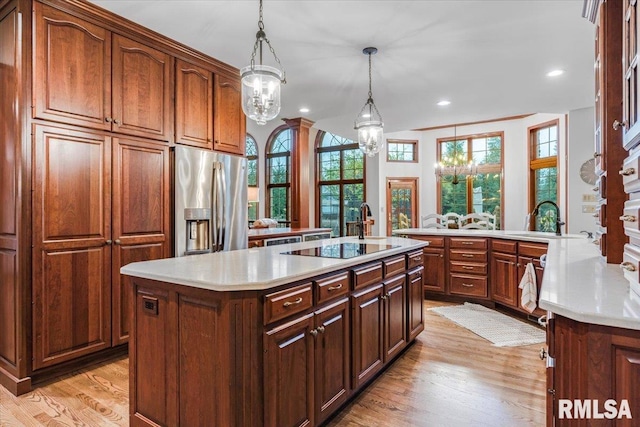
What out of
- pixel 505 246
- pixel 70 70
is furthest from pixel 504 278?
pixel 70 70

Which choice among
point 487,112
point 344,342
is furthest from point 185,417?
point 487,112

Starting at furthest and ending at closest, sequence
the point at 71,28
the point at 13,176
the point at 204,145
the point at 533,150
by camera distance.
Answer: the point at 533,150, the point at 204,145, the point at 71,28, the point at 13,176

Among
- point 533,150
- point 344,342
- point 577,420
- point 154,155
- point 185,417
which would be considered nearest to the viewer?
point 577,420

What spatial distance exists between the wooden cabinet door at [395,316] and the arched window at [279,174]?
7445 millimetres

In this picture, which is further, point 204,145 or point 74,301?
point 204,145

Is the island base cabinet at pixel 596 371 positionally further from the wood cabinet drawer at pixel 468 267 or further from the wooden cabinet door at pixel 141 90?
the wood cabinet drawer at pixel 468 267

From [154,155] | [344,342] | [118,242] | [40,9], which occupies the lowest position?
[344,342]

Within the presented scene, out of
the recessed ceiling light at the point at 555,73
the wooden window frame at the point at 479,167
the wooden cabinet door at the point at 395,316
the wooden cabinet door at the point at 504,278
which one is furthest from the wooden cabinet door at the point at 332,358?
the wooden window frame at the point at 479,167

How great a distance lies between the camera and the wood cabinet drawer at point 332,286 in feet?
6.10

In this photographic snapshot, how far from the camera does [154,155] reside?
3107 mm

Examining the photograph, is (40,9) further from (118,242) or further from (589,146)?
(589,146)

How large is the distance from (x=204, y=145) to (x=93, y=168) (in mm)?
1066

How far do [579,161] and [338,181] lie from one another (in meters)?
5.35

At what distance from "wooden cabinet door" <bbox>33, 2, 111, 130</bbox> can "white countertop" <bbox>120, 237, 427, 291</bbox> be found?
1.38 metres
